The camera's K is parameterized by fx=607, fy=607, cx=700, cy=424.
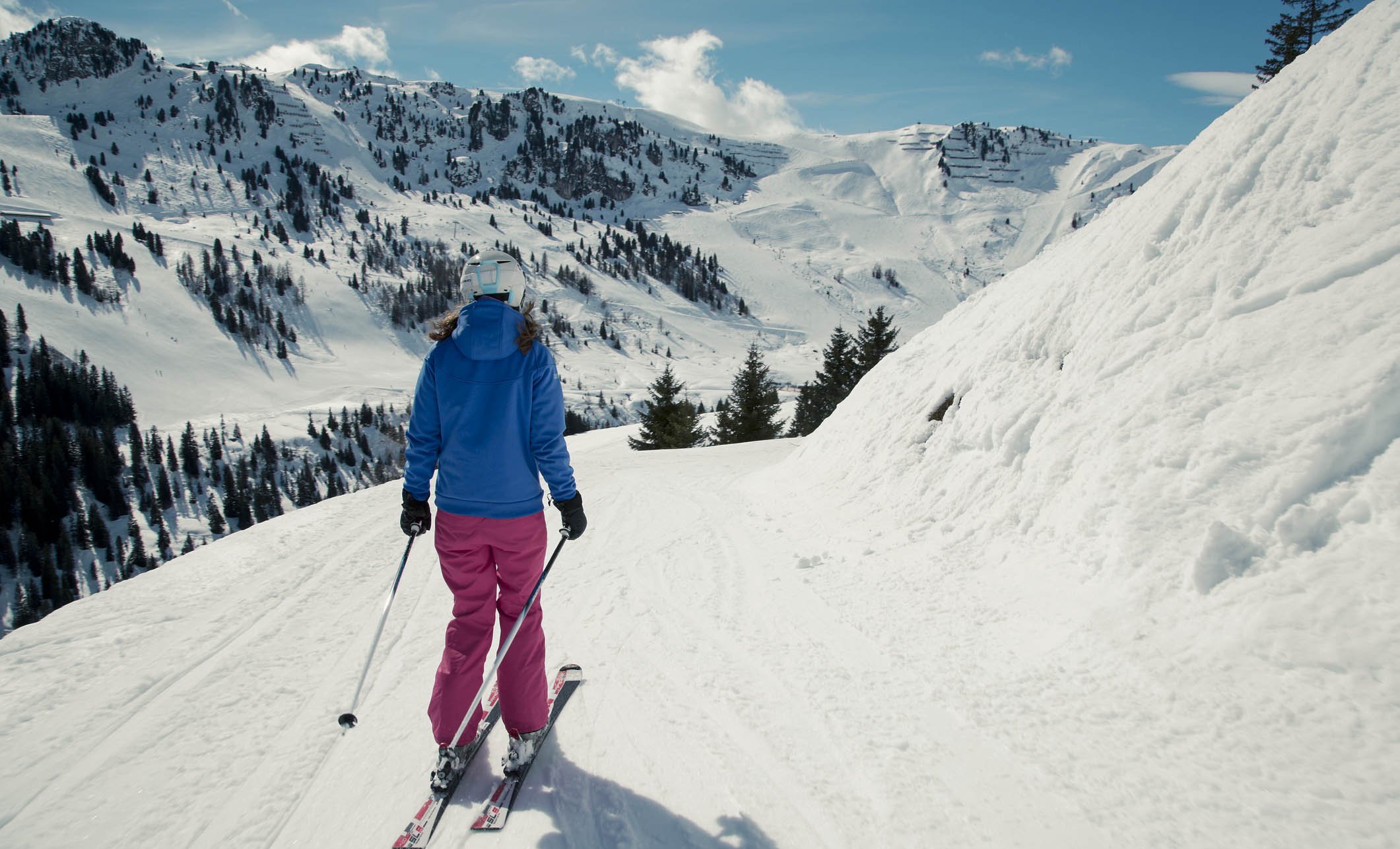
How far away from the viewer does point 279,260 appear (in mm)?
171875

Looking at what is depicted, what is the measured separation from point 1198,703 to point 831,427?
23.6 feet

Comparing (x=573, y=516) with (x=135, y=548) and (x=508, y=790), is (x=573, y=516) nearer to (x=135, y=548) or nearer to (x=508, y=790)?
(x=508, y=790)

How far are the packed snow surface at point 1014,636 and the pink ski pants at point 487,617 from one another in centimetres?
38

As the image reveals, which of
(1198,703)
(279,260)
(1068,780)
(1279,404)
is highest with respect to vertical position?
(279,260)

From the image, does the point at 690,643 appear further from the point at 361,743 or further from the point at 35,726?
the point at 35,726

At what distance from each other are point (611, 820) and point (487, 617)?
118cm

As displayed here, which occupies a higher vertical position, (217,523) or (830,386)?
(830,386)

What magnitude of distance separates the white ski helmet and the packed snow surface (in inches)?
101

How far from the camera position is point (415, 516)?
3482mm

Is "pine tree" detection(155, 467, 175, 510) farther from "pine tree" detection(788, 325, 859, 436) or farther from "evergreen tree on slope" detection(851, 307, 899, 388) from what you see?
"evergreen tree on slope" detection(851, 307, 899, 388)

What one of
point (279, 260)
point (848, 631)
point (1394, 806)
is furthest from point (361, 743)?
point (279, 260)

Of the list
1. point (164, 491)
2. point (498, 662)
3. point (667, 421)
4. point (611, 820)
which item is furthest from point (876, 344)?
point (164, 491)

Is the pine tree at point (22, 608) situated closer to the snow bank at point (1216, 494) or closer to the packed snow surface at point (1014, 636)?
the packed snow surface at point (1014, 636)

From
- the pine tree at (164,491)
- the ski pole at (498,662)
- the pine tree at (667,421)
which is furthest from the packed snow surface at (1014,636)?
the pine tree at (164,491)
